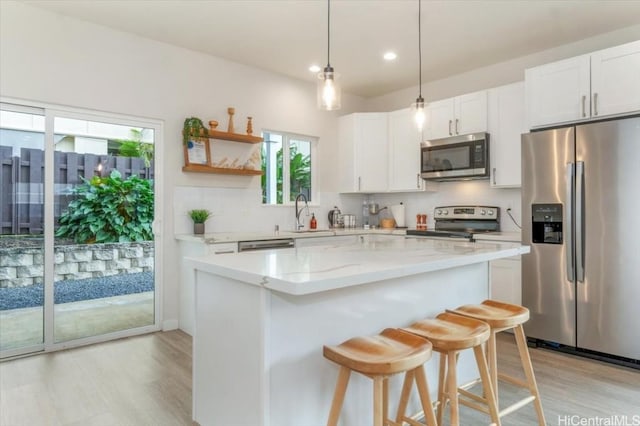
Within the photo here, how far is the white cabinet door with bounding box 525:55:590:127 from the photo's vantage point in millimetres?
3223

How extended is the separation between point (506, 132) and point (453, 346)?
2.95 meters

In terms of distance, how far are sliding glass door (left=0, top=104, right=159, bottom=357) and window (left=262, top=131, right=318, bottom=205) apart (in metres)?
1.33

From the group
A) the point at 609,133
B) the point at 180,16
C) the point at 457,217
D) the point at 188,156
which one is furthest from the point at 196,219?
the point at 609,133

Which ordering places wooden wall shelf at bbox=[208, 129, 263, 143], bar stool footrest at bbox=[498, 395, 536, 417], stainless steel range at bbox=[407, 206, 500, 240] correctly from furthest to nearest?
stainless steel range at bbox=[407, 206, 500, 240]
wooden wall shelf at bbox=[208, 129, 263, 143]
bar stool footrest at bbox=[498, 395, 536, 417]

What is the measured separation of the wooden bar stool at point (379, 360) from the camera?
1.43 m

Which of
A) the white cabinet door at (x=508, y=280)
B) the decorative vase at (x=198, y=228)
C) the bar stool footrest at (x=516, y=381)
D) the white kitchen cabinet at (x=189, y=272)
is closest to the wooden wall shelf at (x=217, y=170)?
the decorative vase at (x=198, y=228)

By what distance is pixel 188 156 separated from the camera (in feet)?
12.8

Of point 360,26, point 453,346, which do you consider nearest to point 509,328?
point 453,346

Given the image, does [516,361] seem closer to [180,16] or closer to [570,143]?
[570,143]

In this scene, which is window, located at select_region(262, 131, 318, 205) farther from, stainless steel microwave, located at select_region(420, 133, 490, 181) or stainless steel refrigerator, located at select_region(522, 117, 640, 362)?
stainless steel refrigerator, located at select_region(522, 117, 640, 362)

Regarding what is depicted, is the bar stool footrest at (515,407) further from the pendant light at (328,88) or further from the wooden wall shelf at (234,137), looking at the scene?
the wooden wall shelf at (234,137)

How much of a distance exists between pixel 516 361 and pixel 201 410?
228 centimetres

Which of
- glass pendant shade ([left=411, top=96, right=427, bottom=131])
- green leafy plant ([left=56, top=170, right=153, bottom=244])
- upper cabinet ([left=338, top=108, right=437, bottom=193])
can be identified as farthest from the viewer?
upper cabinet ([left=338, top=108, right=437, bottom=193])

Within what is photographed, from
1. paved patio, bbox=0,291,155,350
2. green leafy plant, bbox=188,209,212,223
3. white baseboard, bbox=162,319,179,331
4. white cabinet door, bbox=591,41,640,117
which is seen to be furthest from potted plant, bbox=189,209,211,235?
white cabinet door, bbox=591,41,640,117
